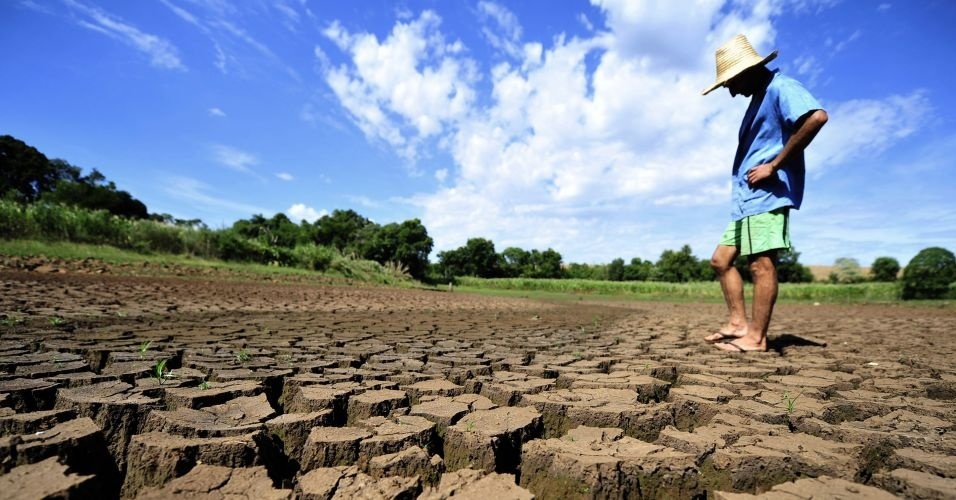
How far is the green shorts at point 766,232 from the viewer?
3352mm

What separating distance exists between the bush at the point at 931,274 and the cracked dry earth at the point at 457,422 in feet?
64.1

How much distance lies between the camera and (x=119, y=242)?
1495 centimetres

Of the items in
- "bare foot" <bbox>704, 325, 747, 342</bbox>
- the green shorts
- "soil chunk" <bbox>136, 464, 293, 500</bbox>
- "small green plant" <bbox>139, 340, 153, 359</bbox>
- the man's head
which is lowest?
"soil chunk" <bbox>136, 464, 293, 500</bbox>

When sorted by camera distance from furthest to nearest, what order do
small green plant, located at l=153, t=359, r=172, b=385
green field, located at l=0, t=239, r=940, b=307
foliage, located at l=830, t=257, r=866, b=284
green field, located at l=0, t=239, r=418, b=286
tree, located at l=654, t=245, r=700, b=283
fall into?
1. tree, located at l=654, t=245, r=700, b=283
2. foliage, located at l=830, t=257, r=866, b=284
3. green field, located at l=0, t=239, r=940, b=307
4. green field, located at l=0, t=239, r=418, b=286
5. small green plant, located at l=153, t=359, r=172, b=385

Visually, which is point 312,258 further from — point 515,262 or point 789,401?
point 515,262

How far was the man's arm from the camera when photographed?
10.1 ft

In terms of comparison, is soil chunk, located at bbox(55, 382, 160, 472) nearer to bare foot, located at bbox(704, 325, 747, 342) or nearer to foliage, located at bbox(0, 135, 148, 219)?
bare foot, located at bbox(704, 325, 747, 342)

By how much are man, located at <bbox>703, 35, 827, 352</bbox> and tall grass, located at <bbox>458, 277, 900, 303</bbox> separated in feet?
64.1

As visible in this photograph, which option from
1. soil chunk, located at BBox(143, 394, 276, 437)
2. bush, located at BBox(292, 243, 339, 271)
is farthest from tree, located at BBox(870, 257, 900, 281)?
soil chunk, located at BBox(143, 394, 276, 437)

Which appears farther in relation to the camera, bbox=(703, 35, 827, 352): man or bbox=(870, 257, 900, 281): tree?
bbox=(870, 257, 900, 281): tree

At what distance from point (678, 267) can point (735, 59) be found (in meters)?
61.0

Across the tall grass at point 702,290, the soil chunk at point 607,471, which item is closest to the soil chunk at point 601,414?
the soil chunk at point 607,471

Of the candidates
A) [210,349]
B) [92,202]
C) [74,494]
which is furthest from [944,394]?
[92,202]

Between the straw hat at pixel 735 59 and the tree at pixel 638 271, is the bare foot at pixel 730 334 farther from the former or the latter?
the tree at pixel 638 271
